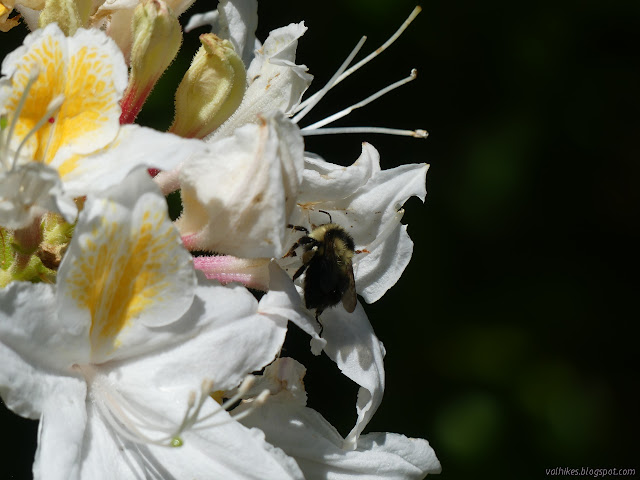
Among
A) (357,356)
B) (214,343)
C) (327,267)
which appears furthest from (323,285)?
(214,343)

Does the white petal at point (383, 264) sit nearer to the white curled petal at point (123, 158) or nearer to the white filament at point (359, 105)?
the white filament at point (359, 105)

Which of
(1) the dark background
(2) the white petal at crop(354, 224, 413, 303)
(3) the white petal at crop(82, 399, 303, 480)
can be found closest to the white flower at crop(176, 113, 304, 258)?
(3) the white petal at crop(82, 399, 303, 480)

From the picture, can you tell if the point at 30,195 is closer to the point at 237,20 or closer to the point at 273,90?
the point at 273,90

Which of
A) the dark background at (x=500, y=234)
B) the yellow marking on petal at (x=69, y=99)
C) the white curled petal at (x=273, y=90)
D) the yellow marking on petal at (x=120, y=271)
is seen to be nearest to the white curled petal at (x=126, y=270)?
the yellow marking on petal at (x=120, y=271)

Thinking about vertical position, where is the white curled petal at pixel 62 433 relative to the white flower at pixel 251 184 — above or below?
below

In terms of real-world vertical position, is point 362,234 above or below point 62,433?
below

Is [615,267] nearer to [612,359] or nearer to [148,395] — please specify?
[612,359]

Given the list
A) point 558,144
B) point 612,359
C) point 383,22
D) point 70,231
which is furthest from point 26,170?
point 612,359
